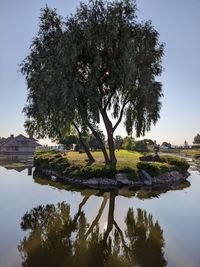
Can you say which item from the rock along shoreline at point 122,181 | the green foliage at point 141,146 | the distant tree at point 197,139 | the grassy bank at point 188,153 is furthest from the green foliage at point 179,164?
the distant tree at point 197,139

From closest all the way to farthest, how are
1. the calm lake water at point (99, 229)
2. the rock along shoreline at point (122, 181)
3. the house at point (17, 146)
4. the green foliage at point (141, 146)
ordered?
the calm lake water at point (99, 229)
the rock along shoreline at point (122, 181)
the green foliage at point (141, 146)
the house at point (17, 146)

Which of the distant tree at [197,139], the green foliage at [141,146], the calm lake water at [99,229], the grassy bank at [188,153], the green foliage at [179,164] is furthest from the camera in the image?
the distant tree at [197,139]

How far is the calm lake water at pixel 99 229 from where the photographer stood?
6512 millimetres

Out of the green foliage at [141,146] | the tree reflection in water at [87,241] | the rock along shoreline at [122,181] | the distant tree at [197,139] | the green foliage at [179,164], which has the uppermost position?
the distant tree at [197,139]

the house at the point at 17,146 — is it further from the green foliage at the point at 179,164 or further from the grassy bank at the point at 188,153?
the green foliage at the point at 179,164

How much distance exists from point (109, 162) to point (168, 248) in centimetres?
1526

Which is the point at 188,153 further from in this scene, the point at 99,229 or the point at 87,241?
the point at 87,241

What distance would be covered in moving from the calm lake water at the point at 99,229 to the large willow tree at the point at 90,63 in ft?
24.3

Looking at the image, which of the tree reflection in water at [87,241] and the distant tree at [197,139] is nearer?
the tree reflection in water at [87,241]

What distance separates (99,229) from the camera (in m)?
8.88

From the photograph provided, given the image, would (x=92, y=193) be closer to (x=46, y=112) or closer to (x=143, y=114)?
(x=46, y=112)

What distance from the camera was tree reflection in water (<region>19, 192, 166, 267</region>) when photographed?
250 inches

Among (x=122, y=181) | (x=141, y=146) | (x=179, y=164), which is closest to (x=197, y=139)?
(x=141, y=146)

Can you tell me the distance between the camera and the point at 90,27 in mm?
18625
